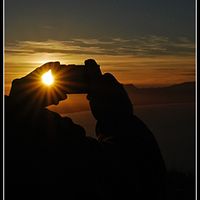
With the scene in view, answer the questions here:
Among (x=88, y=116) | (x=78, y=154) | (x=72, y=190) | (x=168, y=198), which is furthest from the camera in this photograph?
(x=88, y=116)

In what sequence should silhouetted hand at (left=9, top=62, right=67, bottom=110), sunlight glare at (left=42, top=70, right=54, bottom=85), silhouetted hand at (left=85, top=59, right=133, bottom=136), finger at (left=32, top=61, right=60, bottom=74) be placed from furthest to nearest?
silhouetted hand at (left=85, top=59, right=133, bottom=136)
sunlight glare at (left=42, top=70, right=54, bottom=85)
finger at (left=32, top=61, right=60, bottom=74)
silhouetted hand at (left=9, top=62, right=67, bottom=110)

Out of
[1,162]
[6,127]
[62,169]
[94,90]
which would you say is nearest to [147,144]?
[94,90]

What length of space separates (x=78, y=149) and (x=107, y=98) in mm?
1755

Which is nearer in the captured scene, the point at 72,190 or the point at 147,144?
the point at 72,190

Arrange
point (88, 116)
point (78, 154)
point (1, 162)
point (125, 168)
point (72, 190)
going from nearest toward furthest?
point (1, 162) < point (72, 190) < point (78, 154) < point (125, 168) < point (88, 116)

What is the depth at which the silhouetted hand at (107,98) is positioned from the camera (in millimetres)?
6934

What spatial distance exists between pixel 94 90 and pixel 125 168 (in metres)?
1.65

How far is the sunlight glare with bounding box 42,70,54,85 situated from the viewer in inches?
252

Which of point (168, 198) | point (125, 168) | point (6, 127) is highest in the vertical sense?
point (6, 127)

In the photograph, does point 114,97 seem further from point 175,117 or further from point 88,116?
point 175,117

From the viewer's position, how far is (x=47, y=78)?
21.6 ft

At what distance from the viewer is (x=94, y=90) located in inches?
278

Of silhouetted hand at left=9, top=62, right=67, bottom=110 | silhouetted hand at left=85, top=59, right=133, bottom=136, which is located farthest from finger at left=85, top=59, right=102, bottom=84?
silhouetted hand at left=9, top=62, right=67, bottom=110

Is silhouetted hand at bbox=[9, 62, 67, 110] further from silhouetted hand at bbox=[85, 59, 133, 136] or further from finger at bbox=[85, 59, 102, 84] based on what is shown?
silhouetted hand at bbox=[85, 59, 133, 136]
